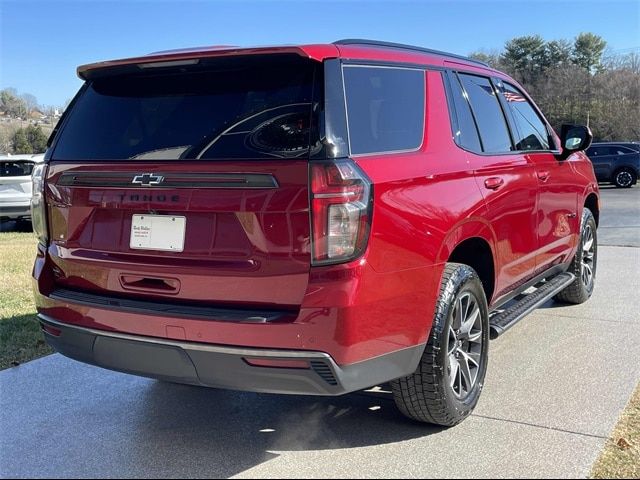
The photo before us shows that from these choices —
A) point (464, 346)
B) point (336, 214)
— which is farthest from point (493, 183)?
point (336, 214)

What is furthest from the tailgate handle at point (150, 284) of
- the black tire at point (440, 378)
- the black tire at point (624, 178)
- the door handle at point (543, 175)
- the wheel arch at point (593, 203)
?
the black tire at point (624, 178)

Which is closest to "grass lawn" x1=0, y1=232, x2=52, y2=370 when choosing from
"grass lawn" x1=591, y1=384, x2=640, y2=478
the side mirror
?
"grass lawn" x1=591, y1=384, x2=640, y2=478

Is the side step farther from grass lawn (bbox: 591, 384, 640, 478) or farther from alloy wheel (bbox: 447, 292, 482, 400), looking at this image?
grass lawn (bbox: 591, 384, 640, 478)

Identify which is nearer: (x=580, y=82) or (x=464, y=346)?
(x=464, y=346)

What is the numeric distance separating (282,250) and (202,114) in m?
0.77

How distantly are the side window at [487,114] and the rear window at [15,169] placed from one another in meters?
11.8

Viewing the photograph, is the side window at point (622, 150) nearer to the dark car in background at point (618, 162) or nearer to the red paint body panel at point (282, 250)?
the dark car in background at point (618, 162)

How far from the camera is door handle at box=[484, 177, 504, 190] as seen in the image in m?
Answer: 3.61

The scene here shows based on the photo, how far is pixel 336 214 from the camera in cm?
254

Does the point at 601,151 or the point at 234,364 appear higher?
the point at 601,151

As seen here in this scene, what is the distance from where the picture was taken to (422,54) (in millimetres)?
→ 3473

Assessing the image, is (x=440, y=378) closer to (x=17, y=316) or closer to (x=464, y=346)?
(x=464, y=346)

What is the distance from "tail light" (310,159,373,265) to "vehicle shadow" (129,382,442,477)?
1.15 metres

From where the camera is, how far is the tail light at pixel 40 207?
320cm
